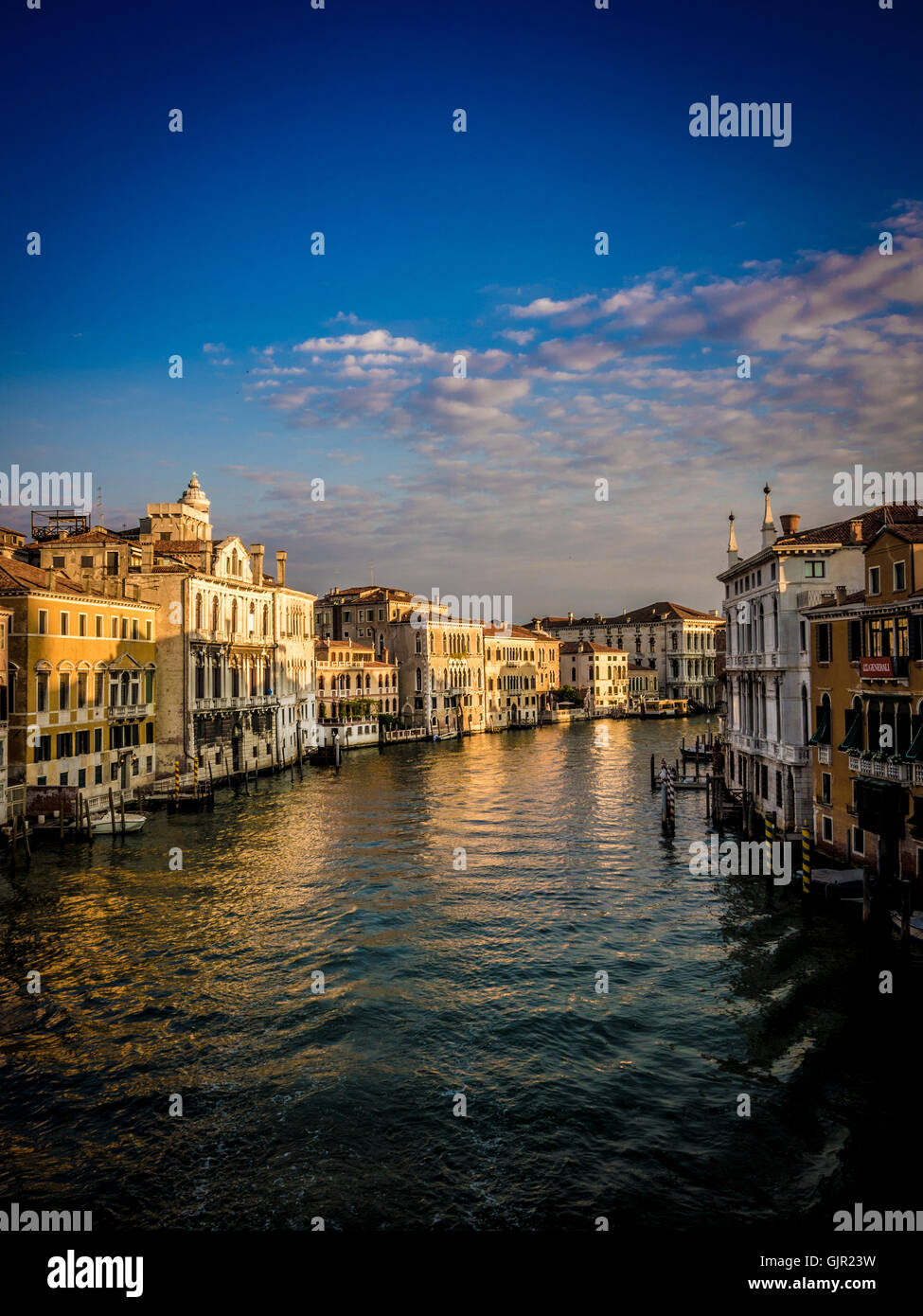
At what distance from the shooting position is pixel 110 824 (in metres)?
29.3

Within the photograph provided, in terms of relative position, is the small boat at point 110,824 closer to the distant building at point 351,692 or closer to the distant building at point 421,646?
the distant building at point 351,692

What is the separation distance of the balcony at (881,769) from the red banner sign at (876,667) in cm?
191

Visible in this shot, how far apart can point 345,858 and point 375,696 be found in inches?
1780

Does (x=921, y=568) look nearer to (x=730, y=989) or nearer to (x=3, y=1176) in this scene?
(x=730, y=989)

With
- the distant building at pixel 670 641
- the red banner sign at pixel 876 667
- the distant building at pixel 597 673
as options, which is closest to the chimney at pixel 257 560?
the red banner sign at pixel 876 667

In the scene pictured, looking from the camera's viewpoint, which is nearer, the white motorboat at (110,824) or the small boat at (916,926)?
the small boat at (916,926)

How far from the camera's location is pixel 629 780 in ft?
152

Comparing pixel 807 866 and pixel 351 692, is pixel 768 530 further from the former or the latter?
pixel 351 692

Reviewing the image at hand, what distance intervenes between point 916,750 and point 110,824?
80.7 ft

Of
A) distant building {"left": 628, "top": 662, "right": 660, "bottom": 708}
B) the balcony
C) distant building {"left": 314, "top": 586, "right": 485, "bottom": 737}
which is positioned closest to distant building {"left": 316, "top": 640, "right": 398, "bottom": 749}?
distant building {"left": 314, "top": 586, "right": 485, "bottom": 737}

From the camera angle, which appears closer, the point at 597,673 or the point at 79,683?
the point at 79,683

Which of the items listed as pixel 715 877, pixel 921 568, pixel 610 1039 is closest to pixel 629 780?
pixel 715 877

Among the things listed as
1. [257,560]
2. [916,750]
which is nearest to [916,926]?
[916,750]

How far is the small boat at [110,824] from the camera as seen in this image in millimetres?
29109
